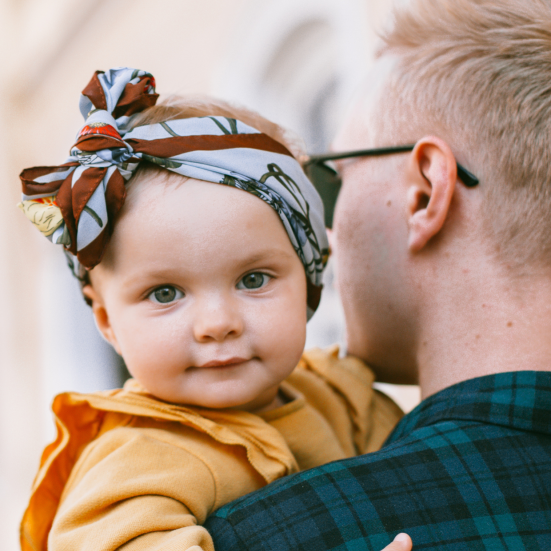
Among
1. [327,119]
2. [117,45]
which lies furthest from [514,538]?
[117,45]

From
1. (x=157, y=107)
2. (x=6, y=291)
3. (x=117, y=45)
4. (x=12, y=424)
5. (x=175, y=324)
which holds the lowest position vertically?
(x=12, y=424)

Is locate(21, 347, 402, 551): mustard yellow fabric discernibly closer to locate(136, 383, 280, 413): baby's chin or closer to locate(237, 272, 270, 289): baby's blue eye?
locate(136, 383, 280, 413): baby's chin

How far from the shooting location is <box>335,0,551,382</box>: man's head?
1230 mm

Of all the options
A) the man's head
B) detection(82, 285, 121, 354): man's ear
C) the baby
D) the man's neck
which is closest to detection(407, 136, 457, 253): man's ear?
the man's head

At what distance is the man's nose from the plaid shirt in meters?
0.29

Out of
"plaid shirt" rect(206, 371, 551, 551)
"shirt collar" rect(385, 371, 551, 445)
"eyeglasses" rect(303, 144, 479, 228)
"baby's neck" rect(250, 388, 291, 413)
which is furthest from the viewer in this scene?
"eyeglasses" rect(303, 144, 479, 228)

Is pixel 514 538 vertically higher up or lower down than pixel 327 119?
lower down

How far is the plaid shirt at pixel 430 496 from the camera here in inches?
36.1

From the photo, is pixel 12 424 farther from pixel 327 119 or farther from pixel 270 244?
pixel 270 244

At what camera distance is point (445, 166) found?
4.15 ft

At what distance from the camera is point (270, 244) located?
1.19 m

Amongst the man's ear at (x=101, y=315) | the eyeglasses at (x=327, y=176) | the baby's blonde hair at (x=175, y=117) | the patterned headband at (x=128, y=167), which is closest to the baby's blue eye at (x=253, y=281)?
the patterned headband at (x=128, y=167)

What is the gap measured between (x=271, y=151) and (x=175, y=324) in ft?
1.39

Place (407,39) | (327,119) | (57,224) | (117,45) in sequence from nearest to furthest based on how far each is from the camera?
(57,224)
(407,39)
(327,119)
(117,45)
